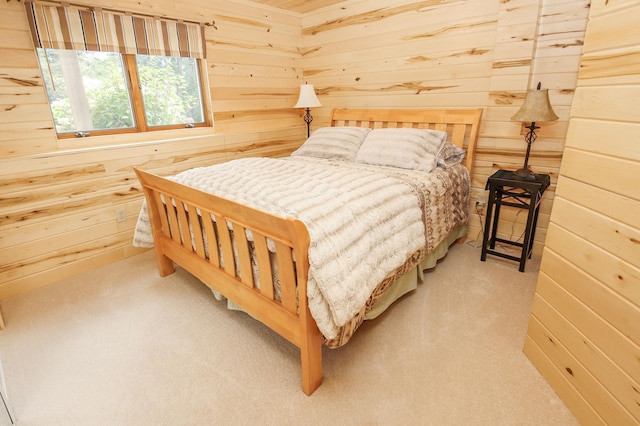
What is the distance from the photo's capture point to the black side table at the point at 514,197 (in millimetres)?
2268

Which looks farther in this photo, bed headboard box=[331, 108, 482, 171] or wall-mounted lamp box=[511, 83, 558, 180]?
bed headboard box=[331, 108, 482, 171]

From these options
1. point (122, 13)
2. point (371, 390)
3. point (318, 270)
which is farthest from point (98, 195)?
point (371, 390)

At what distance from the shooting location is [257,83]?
3537 mm

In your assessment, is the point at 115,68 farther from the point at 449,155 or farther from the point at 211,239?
the point at 449,155

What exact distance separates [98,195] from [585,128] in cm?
297

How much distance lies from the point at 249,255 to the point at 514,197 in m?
1.98

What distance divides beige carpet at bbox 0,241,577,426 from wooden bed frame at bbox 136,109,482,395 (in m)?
0.21

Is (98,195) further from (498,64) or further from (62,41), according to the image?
(498,64)

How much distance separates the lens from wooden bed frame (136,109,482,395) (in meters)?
1.34

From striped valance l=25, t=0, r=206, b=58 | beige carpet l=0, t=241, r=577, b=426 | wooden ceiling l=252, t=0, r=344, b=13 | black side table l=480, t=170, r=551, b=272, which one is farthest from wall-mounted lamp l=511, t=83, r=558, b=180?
striped valance l=25, t=0, r=206, b=58

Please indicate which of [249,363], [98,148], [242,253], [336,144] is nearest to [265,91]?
[336,144]

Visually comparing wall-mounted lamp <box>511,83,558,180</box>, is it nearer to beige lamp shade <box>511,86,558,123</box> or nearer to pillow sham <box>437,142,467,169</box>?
beige lamp shade <box>511,86,558,123</box>

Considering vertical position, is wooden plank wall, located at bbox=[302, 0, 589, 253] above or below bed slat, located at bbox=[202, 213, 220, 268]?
above

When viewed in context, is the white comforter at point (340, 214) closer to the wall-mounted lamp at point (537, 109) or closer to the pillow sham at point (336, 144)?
the pillow sham at point (336, 144)
